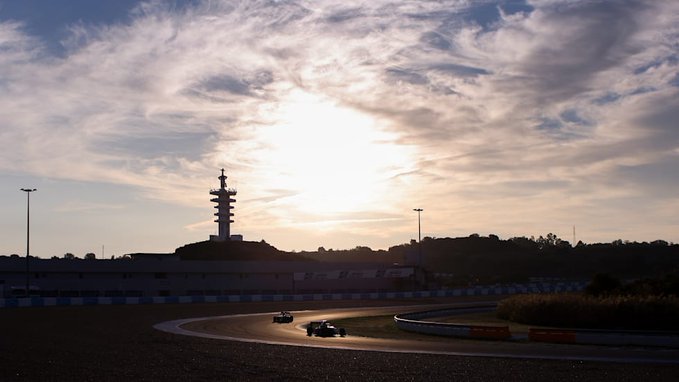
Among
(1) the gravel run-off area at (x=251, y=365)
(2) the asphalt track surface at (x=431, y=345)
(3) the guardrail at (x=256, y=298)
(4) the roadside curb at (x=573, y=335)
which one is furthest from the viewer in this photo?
(3) the guardrail at (x=256, y=298)

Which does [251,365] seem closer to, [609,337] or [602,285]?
[609,337]

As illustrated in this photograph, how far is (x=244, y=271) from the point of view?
10875 cm

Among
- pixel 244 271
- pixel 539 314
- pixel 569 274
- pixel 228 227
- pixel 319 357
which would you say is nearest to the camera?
pixel 319 357

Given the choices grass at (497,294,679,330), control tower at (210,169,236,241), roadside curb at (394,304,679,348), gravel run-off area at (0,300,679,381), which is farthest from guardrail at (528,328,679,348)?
control tower at (210,169,236,241)

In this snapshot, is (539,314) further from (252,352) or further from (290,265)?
(290,265)

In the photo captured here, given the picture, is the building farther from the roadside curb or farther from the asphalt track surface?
the roadside curb

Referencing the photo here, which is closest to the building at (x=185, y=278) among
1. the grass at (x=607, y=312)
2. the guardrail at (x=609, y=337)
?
the grass at (x=607, y=312)

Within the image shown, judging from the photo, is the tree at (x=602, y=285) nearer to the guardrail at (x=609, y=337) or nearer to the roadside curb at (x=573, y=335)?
the roadside curb at (x=573, y=335)

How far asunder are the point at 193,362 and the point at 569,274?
596 feet

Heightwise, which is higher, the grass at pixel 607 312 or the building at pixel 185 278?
the building at pixel 185 278

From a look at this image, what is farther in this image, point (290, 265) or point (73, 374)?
point (290, 265)

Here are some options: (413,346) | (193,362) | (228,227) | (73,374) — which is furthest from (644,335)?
(228,227)

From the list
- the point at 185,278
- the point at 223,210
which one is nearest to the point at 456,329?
the point at 185,278

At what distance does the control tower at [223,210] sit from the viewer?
542 feet
